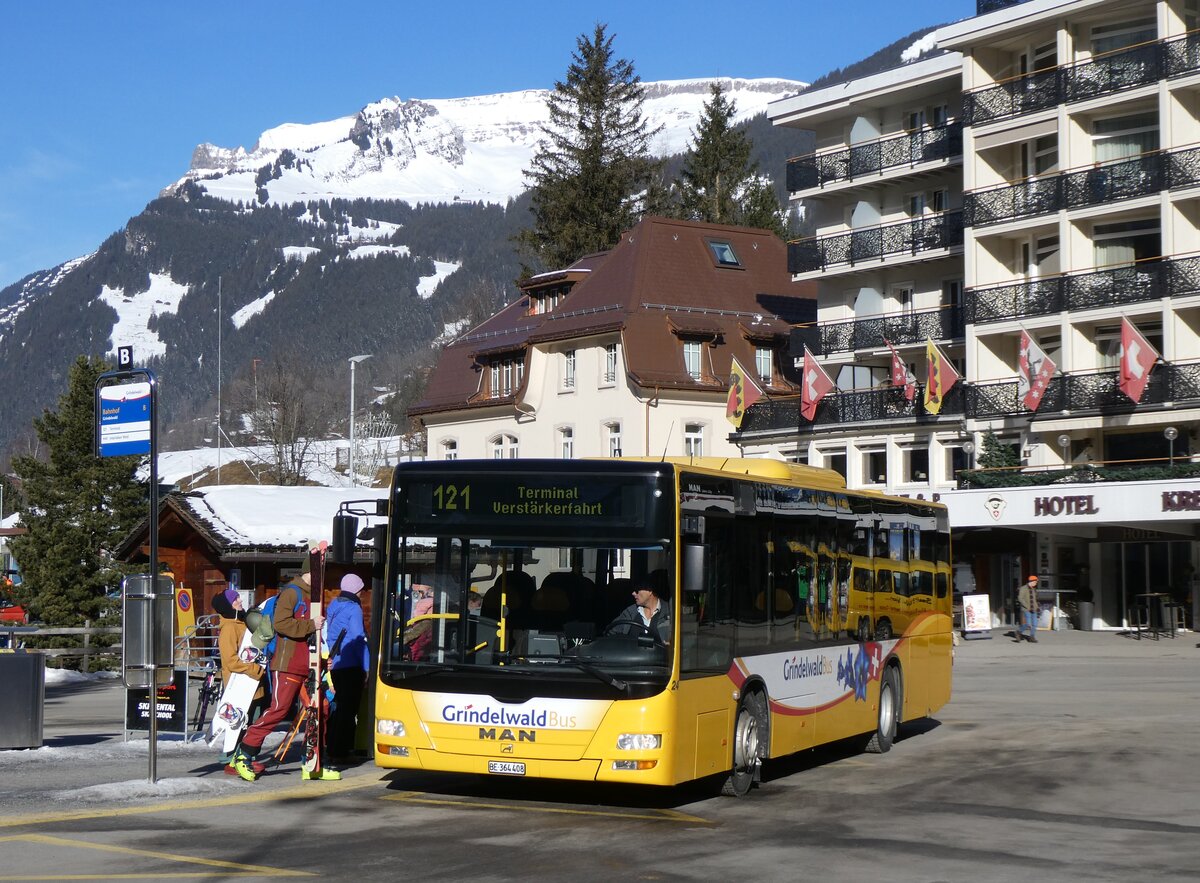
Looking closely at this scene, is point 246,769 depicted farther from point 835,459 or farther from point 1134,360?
point 835,459

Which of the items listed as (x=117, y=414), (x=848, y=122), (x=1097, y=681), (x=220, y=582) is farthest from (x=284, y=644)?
(x=848, y=122)

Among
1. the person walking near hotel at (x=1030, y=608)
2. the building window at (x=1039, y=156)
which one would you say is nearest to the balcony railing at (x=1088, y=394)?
the building window at (x=1039, y=156)

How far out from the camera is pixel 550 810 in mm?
13750

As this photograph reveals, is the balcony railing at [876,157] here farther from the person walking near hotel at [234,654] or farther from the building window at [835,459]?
the person walking near hotel at [234,654]

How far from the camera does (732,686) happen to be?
14.5 metres

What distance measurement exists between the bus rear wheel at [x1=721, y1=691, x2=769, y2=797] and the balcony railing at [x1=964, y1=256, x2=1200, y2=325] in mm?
37111

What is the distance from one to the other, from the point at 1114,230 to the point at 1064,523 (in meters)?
9.90

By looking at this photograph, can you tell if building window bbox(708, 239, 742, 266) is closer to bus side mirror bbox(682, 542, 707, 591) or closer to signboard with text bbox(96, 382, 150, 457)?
signboard with text bbox(96, 382, 150, 457)

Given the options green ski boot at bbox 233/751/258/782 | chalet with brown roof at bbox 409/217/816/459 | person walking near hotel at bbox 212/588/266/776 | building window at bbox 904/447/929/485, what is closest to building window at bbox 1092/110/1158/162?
building window at bbox 904/447/929/485

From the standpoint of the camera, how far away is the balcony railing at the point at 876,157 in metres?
57.6

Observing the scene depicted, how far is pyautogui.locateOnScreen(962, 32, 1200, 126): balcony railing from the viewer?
4906 centimetres

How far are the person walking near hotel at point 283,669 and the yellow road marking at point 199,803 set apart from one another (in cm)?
49

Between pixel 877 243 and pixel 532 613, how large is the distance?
47891 mm

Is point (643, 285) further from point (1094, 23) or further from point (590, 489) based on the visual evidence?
point (590, 489)
